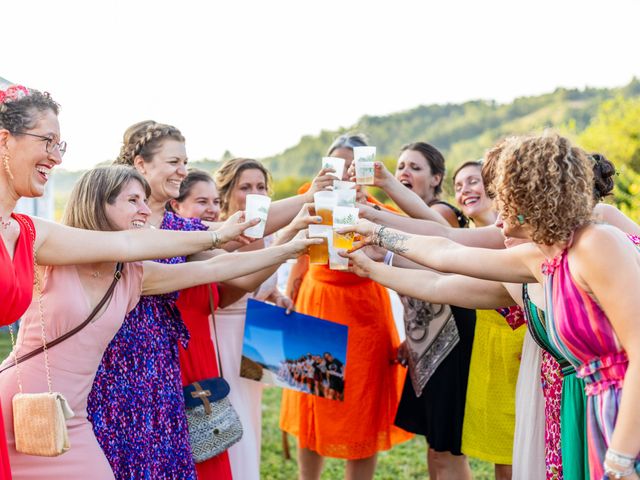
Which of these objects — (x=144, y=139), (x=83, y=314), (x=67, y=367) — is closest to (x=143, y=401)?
(x=67, y=367)

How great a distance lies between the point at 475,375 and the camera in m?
4.34

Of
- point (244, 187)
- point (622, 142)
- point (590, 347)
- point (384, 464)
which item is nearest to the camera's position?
point (590, 347)

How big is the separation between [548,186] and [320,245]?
5.11 ft

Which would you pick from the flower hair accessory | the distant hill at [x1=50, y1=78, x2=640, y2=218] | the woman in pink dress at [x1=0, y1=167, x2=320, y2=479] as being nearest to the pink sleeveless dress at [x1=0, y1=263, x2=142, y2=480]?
the woman in pink dress at [x1=0, y1=167, x2=320, y2=479]

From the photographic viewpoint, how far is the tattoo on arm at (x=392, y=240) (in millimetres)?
3372

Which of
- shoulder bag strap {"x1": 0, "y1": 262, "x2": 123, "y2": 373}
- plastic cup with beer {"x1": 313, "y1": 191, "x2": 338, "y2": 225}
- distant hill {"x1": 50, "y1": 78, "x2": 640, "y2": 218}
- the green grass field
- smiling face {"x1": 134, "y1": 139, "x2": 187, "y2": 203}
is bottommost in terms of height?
the green grass field

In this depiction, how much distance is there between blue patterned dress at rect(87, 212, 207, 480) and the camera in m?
2.99

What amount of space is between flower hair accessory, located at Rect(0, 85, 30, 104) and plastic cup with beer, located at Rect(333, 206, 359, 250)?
152cm

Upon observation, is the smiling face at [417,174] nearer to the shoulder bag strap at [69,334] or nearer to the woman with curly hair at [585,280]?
the woman with curly hair at [585,280]

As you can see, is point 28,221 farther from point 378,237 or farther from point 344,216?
point 378,237

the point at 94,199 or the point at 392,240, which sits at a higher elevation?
the point at 94,199

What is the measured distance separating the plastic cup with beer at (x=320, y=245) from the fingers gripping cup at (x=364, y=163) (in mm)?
414

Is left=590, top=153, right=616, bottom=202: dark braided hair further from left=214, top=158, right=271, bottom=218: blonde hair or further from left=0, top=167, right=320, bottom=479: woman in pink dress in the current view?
left=214, top=158, right=271, bottom=218: blonde hair

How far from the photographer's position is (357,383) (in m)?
4.73
